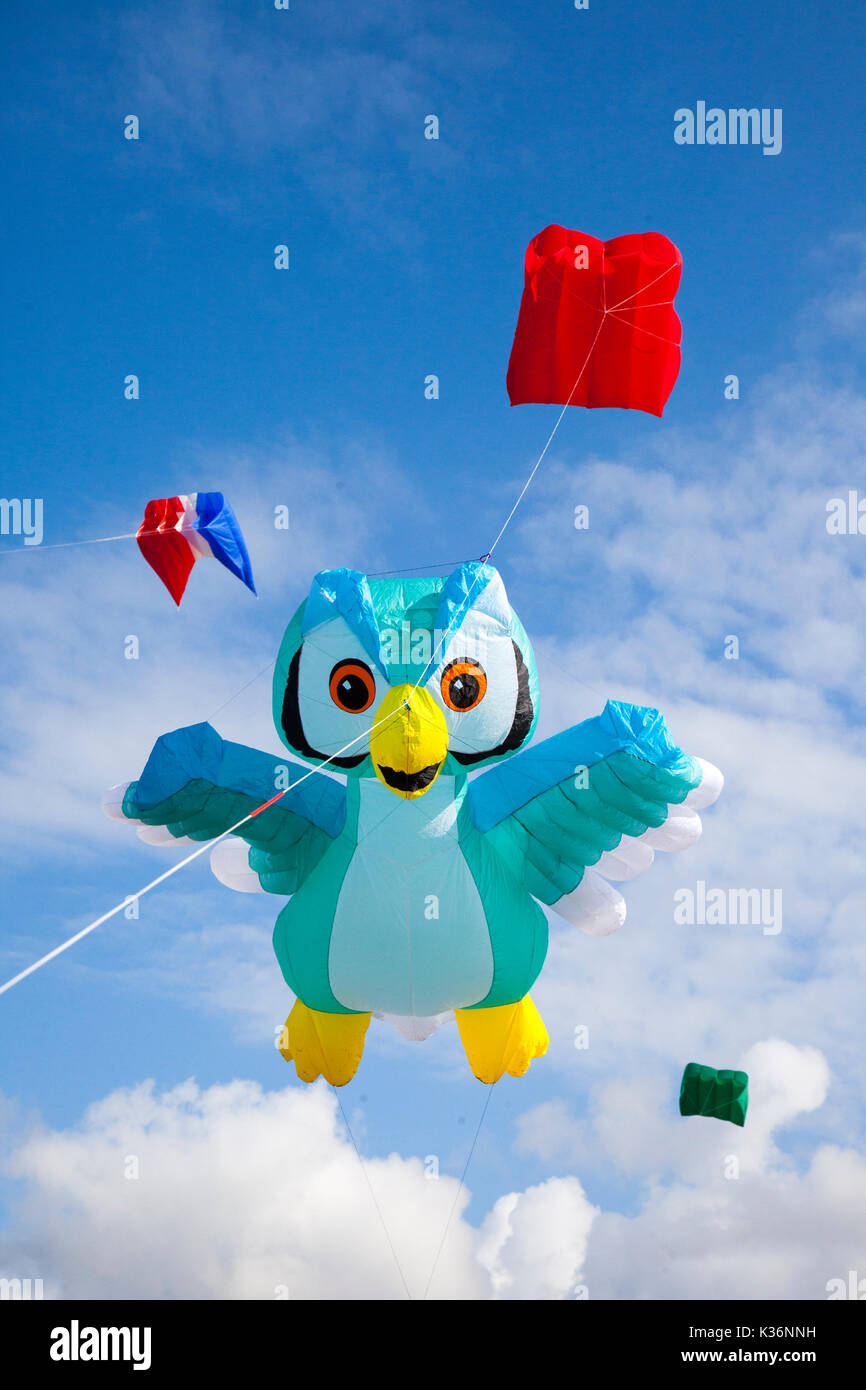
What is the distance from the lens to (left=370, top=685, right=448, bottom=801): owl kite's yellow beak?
9328 mm

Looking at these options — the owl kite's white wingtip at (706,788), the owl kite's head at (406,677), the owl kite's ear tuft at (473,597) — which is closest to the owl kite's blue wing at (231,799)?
the owl kite's head at (406,677)

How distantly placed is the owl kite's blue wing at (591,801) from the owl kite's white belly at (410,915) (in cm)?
46

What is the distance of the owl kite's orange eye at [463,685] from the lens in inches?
377

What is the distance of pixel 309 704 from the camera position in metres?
9.82

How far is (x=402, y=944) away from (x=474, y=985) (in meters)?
0.63

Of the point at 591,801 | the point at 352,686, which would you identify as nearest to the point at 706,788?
the point at 591,801

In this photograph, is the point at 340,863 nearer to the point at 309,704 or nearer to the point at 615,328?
the point at 309,704

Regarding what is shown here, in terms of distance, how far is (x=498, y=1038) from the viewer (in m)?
10.2

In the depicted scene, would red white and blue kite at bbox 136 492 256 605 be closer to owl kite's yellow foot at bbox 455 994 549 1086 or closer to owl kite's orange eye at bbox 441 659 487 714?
owl kite's orange eye at bbox 441 659 487 714

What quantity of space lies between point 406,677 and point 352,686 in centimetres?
38

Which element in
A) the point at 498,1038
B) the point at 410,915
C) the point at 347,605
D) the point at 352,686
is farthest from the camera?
the point at 498,1038

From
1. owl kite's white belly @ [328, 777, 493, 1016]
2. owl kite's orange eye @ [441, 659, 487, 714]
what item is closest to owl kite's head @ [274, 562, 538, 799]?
owl kite's orange eye @ [441, 659, 487, 714]

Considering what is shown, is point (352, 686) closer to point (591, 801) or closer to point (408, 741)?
point (408, 741)
